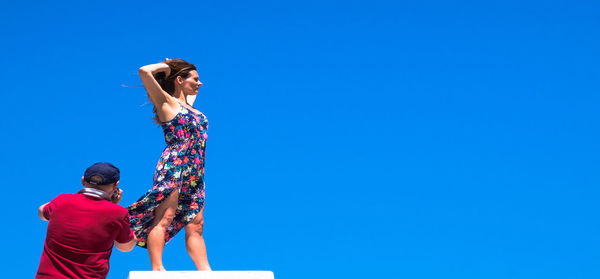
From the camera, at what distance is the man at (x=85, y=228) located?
360cm

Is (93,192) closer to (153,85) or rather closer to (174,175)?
(174,175)

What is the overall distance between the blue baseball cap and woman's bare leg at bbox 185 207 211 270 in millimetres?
1586

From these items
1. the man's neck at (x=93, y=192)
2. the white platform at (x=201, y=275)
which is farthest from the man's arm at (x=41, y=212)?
the white platform at (x=201, y=275)

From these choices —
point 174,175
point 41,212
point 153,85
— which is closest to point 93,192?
point 41,212

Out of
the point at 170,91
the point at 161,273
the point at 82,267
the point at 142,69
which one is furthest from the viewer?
the point at 170,91

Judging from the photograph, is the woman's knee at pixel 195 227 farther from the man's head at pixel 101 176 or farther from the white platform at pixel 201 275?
the man's head at pixel 101 176

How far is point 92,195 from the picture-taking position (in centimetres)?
372

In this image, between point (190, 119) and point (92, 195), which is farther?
point (190, 119)

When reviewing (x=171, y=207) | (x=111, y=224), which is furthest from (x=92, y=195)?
(x=171, y=207)

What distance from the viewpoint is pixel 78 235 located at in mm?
3611

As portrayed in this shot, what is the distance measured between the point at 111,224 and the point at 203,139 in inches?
66.5

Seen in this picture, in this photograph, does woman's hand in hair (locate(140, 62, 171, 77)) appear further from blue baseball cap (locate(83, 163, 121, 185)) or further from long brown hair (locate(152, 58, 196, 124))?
blue baseball cap (locate(83, 163, 121, 185))

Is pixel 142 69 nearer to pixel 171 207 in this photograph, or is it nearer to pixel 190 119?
pixel 190 119

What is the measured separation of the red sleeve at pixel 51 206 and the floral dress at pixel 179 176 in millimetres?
1251
